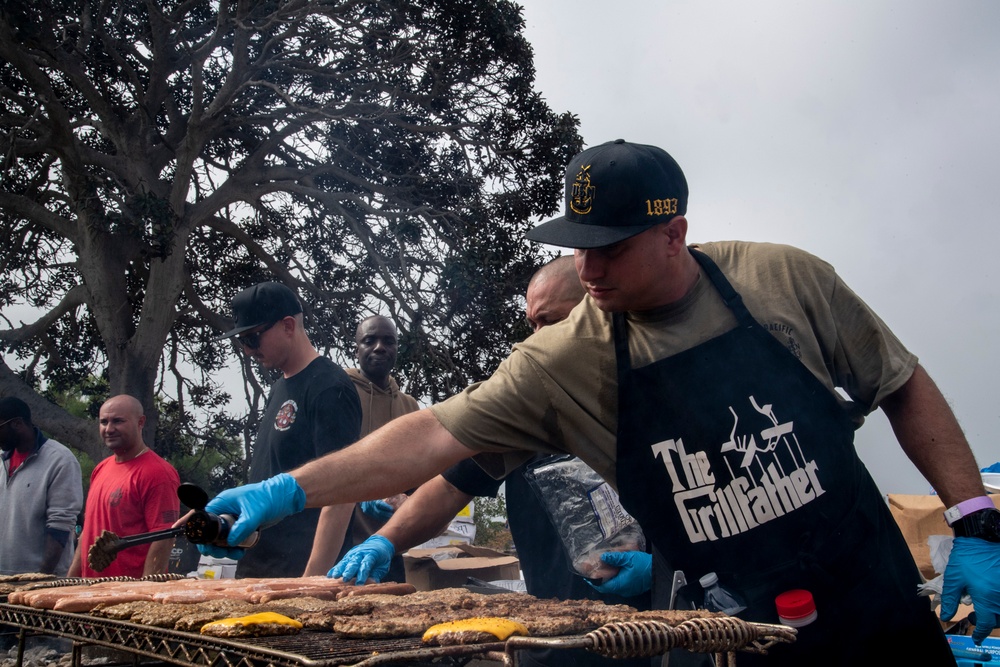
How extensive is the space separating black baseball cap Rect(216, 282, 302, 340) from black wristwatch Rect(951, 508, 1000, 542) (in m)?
2.99

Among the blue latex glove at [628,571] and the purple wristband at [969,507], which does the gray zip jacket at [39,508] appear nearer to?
the blue latex glove at [628,571]

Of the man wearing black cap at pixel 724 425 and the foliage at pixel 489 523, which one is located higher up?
the foliage at pixel 489 523

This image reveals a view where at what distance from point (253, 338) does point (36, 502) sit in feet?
8.72

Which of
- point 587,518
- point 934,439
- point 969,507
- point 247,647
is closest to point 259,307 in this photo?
point 587,518

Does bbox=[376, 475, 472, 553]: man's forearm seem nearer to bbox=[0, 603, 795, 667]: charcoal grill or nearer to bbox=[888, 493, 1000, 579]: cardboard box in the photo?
bbox=[0, 603, 795, 667]: charcoal grill

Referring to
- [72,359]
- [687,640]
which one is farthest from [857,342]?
[72,359]

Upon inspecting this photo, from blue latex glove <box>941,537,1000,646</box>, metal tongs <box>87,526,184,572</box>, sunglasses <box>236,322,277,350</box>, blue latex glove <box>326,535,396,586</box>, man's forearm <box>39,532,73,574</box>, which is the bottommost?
blue latex glove <box>941,537,1000,646</box>

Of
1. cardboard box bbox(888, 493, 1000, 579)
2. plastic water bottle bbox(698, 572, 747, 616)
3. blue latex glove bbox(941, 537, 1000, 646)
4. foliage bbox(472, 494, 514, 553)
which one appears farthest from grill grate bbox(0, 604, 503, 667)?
foliage bbox(472, 494, 514, 553)

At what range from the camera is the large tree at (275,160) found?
392 inches

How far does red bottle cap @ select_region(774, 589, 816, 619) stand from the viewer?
76.6 inches

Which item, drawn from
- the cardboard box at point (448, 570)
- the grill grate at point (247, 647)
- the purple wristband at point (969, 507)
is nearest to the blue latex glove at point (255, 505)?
the grill grate at point (247, 647)

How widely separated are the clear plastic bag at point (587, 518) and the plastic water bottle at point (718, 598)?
56cm

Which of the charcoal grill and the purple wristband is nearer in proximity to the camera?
the charcoal grill

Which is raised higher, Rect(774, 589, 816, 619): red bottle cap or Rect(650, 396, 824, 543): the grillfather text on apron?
Rect(650, 396, 824, 543): the grillfather text on apron
